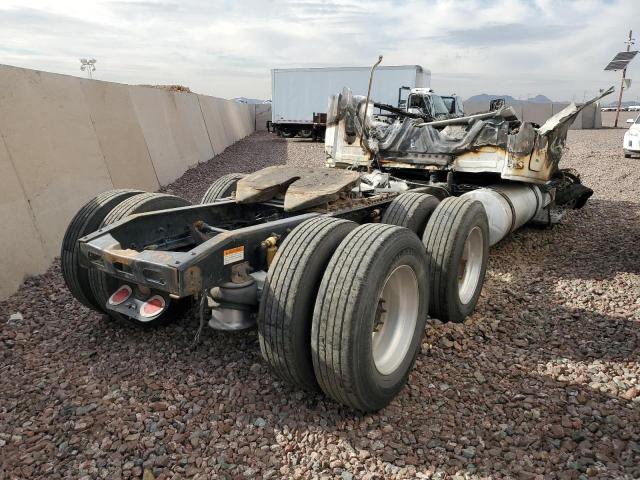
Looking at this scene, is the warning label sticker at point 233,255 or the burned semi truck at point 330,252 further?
the warning label sticker at point 233,255

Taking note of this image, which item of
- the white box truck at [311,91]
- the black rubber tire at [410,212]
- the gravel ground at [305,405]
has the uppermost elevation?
the white box truck at [311,91]

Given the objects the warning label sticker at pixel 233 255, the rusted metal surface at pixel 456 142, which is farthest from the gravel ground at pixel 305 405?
the rusted metal surface at pixel 456 142

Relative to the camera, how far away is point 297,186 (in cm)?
389

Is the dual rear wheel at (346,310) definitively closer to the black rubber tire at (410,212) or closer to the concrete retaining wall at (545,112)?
the black rubber tire at (410,212)

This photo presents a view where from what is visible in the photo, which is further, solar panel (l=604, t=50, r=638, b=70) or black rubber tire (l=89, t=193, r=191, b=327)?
solar panel (l=604, t=50, r=638, b=70)

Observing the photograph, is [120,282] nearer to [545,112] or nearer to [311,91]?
[311,91]

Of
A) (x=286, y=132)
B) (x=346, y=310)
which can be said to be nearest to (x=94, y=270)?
(x=346, y=310)

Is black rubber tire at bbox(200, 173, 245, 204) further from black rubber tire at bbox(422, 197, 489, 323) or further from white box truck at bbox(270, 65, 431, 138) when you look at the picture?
white box truck at bbox(270, 65, 431, 138)

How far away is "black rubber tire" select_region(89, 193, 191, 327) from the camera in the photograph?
3400 mm

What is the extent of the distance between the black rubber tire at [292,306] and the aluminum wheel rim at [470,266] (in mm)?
1897

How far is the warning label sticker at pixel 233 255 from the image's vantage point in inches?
107

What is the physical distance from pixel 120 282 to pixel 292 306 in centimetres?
153

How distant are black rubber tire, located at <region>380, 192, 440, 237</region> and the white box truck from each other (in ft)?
57.2

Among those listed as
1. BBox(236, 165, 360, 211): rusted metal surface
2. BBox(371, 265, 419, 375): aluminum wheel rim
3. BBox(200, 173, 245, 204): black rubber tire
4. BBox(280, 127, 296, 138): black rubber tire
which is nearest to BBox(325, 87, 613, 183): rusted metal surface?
BBox(200, 173, 245, 204): black rubber tire
